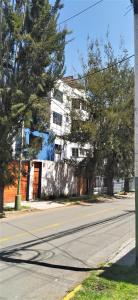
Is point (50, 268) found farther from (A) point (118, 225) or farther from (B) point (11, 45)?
(B) point (11, 45)

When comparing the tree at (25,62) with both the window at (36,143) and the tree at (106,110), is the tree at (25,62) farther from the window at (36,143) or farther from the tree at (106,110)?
the tree at (106,110)

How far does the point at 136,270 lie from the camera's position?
8625 mm

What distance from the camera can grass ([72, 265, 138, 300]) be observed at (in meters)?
6.74

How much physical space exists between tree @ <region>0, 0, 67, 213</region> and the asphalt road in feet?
14.0

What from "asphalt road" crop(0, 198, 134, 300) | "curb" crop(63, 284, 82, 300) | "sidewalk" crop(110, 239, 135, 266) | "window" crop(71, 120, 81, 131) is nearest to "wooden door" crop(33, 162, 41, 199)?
"window" crop(71, 120, 81, 131)

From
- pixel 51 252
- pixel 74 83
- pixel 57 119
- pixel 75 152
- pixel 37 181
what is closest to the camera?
pixel 51 252

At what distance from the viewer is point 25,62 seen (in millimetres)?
19719

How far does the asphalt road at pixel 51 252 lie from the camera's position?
24.7 ft

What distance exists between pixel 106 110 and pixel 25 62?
13.9m

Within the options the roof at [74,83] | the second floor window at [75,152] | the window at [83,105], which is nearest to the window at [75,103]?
the window at [83,105]

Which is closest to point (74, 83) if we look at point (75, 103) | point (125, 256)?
point (75, 103)

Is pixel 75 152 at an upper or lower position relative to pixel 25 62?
→ lower

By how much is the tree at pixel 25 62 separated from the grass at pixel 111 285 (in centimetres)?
1116

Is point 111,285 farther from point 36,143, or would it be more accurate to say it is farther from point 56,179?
point 56,179
